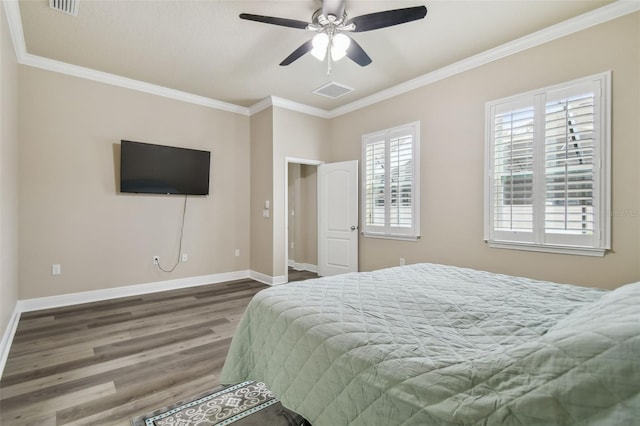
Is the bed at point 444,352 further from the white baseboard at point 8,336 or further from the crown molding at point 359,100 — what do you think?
the crown molding at point 359,100

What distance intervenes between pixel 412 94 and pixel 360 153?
1193mm

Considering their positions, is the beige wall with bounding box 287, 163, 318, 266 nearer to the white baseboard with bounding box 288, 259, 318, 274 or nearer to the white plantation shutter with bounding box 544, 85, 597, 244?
the white baseboard with bounding box 288, 259, 318, 274

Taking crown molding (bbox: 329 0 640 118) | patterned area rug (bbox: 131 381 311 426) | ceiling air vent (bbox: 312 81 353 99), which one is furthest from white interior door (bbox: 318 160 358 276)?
patterned area rug (bbox: 131 381 311 426)

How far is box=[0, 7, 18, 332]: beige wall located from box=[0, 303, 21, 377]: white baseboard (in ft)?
0.28

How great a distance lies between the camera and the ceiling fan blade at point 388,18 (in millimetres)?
2264

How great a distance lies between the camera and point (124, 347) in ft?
8.92

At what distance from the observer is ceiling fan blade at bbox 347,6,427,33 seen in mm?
2264

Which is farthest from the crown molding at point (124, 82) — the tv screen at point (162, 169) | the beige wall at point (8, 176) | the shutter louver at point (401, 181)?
the shutter louver at point (401, 181)

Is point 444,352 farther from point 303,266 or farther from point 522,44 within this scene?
point 303,266

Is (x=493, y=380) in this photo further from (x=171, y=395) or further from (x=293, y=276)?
(x=293, y=276)

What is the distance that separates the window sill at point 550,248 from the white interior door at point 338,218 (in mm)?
2105

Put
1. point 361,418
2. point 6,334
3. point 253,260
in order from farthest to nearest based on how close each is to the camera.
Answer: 1. point 253,260
2. point 6,334
3. point 361,418

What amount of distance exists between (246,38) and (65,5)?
1536mm

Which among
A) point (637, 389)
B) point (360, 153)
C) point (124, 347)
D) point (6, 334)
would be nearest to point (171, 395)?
point (124, 347)
